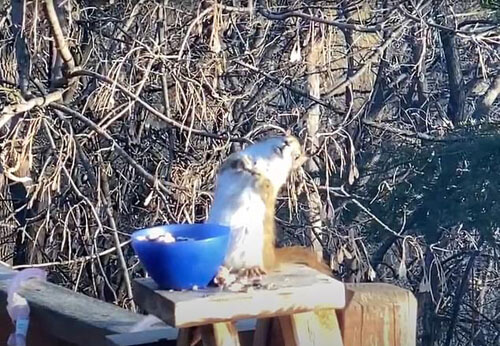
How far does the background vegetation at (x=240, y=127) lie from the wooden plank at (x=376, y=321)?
3.60 ft

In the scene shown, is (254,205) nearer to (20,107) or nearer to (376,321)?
(376,321)

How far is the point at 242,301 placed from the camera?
4.54 ft

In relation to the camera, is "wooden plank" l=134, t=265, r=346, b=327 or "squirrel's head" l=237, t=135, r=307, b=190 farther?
"squirrel's head" l=237, t=135, r=307, b=190

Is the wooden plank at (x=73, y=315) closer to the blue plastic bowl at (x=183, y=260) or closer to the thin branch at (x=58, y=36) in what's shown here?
the blue plastic bowl at (x=183, y=260)

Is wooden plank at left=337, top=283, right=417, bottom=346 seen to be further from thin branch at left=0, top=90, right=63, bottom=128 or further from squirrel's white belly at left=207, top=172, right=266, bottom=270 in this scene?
thin branch at left=0, top=90, right=63, bottom=128

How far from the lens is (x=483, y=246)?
153 inches

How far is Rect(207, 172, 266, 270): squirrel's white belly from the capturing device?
154 cm


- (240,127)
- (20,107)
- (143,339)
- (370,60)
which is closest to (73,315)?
(143,339)

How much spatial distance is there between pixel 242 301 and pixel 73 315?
1.79ft

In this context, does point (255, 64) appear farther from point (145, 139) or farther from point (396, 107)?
point (396, 107)

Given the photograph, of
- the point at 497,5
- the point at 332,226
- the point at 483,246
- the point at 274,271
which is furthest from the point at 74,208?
the point at 274,271

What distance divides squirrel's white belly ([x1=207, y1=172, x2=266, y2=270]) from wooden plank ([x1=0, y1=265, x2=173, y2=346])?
220mm

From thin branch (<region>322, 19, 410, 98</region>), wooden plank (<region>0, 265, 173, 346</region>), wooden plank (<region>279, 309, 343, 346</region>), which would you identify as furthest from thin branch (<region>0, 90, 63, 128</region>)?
wooden plank (<region>279, 309, 343, 346</region>)

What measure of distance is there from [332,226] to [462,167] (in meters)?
1.27
